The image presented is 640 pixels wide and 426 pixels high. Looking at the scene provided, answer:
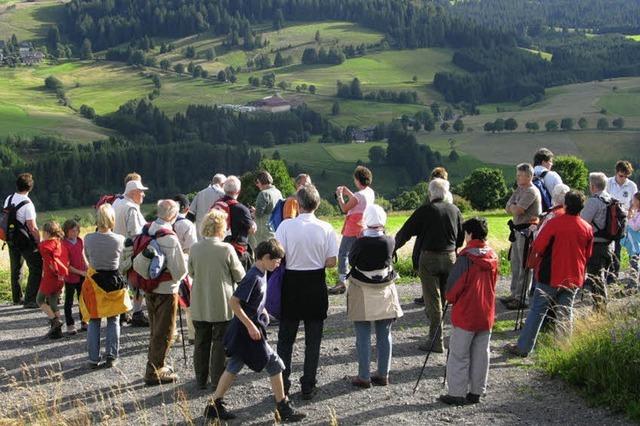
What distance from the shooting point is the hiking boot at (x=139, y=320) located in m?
12.1

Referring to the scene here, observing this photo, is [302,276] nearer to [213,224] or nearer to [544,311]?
[213,224]

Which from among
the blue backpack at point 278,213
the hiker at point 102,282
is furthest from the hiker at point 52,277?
the blue backpack at point 278,213

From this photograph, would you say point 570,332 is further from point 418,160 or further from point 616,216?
point 418,160

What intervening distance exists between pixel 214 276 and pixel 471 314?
2.80 metres

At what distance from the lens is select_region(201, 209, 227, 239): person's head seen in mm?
8461

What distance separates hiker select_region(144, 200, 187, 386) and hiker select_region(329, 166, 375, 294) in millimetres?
2915

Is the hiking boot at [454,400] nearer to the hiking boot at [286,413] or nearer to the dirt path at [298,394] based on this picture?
the dirt path at [298,394]

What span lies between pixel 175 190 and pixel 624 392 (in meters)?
121

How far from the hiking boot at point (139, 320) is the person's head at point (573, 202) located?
6409 millimetres

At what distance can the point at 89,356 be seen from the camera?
10.1 metres

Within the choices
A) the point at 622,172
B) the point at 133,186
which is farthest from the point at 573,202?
the point at 133,186

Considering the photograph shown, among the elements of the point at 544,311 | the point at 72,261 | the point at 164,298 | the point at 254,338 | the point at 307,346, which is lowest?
the point at 544,311

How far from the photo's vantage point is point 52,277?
11.6 m

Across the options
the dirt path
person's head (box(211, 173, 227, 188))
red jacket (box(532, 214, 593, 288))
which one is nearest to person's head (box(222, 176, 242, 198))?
person's head (box(211, 173, 227, 188))
